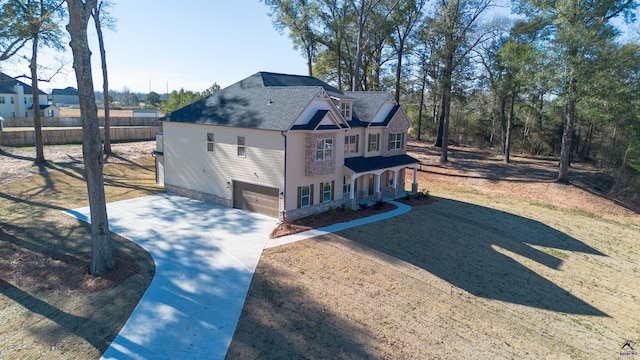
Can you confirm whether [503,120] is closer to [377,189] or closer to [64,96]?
[377,189]

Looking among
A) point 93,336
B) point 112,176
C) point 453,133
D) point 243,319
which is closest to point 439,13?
point 453,133

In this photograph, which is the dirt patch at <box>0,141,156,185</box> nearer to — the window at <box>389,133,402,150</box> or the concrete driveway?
the concrete driveway

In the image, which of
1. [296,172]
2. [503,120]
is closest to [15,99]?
[296,172]

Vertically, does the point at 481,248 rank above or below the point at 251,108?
below

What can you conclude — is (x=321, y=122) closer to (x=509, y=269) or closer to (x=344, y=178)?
(x=344, y=178)

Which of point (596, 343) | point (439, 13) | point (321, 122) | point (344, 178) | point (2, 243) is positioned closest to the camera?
Result: point (596, 343)

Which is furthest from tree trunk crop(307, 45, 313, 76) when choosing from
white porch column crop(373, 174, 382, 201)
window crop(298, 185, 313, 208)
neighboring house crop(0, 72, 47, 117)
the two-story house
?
neighboring house crop(0, 72, 47, 117)

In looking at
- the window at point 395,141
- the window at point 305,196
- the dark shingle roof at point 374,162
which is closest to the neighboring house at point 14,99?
the window at point 305,196
